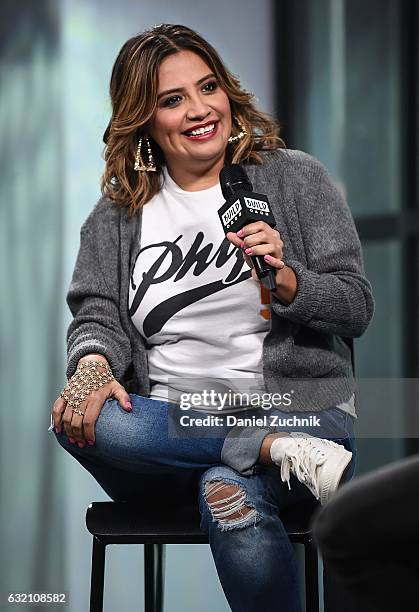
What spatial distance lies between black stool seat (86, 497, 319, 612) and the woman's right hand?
0.49 ft

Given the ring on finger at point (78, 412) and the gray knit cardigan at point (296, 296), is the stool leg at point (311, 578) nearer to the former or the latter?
the gray knit cardigan at point (296, 296)

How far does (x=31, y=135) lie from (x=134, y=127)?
3.93 ft

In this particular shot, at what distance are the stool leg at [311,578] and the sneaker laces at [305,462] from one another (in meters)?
0.19

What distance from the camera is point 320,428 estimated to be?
5.32 feet

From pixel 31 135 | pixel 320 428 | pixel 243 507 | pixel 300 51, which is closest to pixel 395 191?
pixel 300 51

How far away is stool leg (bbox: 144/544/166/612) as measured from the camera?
6.63ft

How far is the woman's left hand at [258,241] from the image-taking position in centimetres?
146

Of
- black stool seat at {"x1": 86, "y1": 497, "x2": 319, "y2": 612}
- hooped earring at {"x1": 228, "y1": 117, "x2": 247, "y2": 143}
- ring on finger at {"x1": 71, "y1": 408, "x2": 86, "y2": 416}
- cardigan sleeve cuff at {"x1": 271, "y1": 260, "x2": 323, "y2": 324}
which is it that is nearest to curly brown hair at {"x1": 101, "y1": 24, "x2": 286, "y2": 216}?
hooped earring at {"x1": 228, "y1": 117, "x2": 247, "y2": 143}

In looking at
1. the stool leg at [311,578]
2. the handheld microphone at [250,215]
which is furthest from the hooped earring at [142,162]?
the stool leg at [311,578]

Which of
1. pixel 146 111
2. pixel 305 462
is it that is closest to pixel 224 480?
pixel 305 462

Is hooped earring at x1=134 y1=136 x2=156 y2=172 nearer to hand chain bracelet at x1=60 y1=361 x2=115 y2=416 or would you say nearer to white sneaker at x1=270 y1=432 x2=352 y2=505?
hand chain bracelet at x1=60 y1=361 x2=115 y2=416

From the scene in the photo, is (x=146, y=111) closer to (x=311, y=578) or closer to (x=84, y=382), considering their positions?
(x=84, y=382)

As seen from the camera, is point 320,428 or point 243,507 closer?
point 243,507

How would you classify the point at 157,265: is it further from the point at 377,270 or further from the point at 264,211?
the point at 377,270
